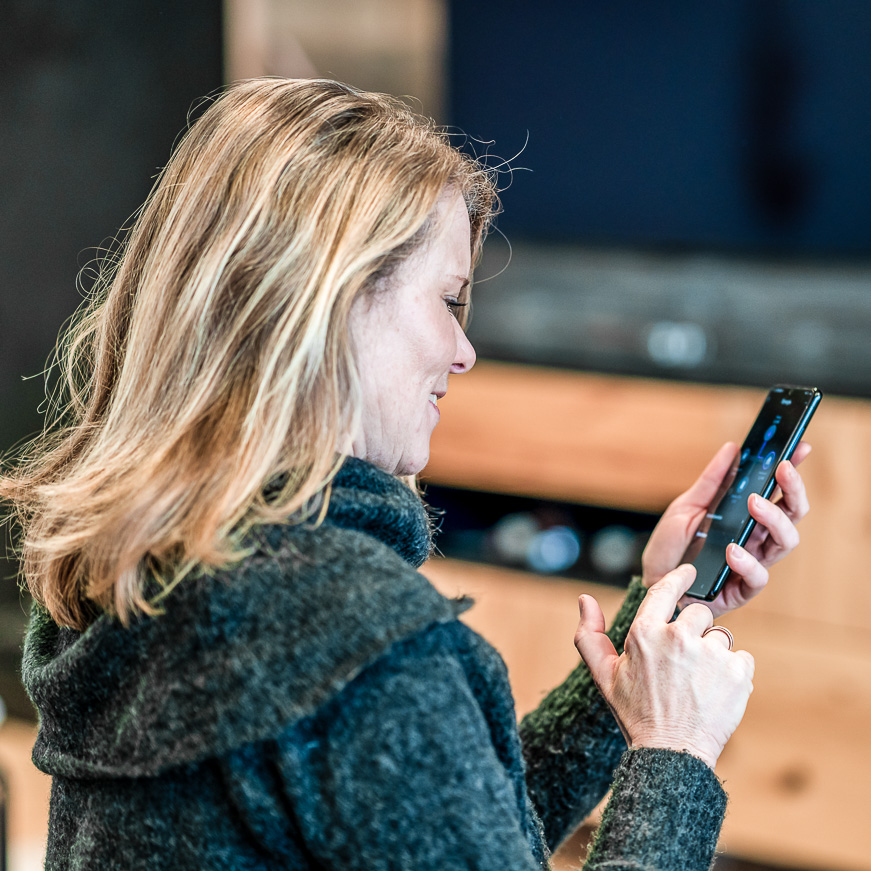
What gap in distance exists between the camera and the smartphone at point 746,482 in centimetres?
88

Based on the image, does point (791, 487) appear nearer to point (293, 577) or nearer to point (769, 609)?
point (293, 577)

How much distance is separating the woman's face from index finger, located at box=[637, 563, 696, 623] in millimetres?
199

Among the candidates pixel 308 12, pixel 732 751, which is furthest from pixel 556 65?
pixel 732 751

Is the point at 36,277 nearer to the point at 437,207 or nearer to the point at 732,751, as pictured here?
the point at 437,207

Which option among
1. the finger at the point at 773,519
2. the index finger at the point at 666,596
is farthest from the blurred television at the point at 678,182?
the index finger at the point at 666,596

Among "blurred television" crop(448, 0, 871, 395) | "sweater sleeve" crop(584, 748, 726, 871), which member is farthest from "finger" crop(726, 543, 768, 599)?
"blurred television" crop(448, 0, 871, 395)

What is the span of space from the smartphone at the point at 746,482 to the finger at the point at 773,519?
0.02 metres

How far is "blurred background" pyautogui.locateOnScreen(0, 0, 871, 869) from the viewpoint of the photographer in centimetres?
185

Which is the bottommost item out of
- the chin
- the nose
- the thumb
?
the thumb

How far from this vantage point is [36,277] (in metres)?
1.86

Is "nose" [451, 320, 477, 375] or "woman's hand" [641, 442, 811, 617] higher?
"nose" [451, 320, 477, 375]

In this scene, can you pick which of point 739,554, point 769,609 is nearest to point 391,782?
point 739,554

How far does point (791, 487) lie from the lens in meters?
0.89

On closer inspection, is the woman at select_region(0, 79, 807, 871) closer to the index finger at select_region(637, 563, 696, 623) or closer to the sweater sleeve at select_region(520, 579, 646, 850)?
the index finger at select_region(637, 563, 696, 623)
